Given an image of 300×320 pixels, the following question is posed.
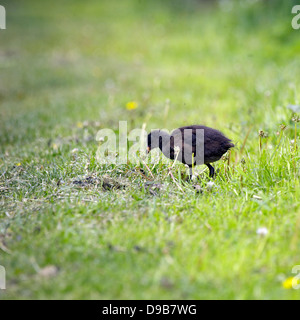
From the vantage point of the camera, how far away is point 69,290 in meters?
2.24

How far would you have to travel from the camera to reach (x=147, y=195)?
10.9ft

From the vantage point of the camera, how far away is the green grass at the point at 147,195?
2301 millimetres

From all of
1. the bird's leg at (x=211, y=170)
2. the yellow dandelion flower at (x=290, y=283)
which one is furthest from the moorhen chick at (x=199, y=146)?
the yellow dandelion flower at (x=290, y=283)

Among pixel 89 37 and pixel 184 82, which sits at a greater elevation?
pixel 89 37

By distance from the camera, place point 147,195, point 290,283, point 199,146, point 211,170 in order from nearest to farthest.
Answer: point 290,283, point 147,195, point 199,146, point 211,170

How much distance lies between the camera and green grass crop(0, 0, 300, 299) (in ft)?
7.55

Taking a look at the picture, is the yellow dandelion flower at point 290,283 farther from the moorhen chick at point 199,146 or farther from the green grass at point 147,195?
the moorhen chick at point 199,146

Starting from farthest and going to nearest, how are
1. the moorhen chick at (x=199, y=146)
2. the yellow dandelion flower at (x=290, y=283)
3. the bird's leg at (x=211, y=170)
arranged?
the bird's leg at (x=211, y=170) < the moorhen chick at (x=199, y=146) < the yellow dandelion flower at (x=290, y=283)

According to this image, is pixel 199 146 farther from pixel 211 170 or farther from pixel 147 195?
pixel 147 195

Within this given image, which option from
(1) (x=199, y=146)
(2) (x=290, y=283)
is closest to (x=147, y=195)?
(1) (x=199, y=146)

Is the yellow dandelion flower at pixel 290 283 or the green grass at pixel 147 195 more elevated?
the green grass at pixel 147 195
